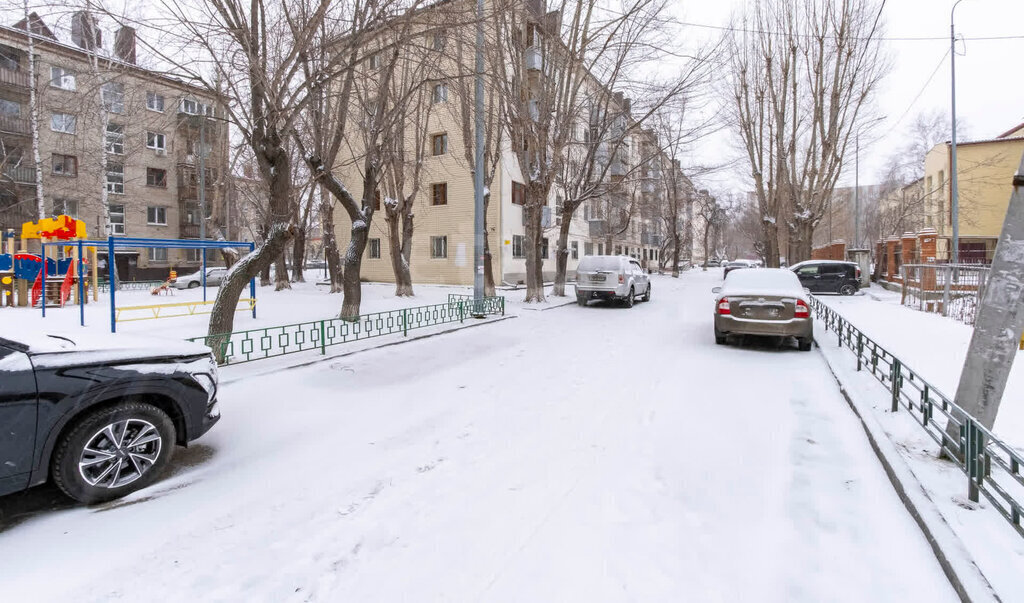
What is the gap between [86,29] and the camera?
8180mm

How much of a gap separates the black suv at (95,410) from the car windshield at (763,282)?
355 inches

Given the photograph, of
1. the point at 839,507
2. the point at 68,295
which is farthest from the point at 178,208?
the point at 839,507

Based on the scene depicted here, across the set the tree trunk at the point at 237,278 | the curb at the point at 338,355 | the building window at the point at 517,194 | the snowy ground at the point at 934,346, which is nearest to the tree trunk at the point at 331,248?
the building window at the point at 517,194

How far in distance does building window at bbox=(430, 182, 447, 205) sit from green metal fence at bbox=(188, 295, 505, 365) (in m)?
16.1

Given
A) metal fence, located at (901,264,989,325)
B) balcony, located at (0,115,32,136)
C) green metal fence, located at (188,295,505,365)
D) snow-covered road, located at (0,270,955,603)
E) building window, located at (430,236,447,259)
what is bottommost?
snow-covered road, located at (0,270,955,603)

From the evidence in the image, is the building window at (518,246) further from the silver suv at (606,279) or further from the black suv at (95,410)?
the black suv at (95,410)

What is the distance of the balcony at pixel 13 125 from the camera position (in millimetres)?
26859

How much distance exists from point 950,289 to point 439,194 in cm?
2385

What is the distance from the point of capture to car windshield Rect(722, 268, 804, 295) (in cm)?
963

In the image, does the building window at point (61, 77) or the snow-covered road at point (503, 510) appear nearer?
the snow-covered road at point (503, 510)

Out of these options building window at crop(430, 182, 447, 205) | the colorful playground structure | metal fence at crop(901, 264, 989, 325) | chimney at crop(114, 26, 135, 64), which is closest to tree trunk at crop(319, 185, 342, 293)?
building window at crop(430, 182, 447, 205)

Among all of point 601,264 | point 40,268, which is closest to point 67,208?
point 40,268

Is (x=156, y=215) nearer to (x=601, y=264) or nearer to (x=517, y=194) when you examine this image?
(x=517, y=194)

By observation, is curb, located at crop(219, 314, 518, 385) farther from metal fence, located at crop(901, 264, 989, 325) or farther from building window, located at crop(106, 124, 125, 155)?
metal fence, located at crop(901, 264, 989, 325)
